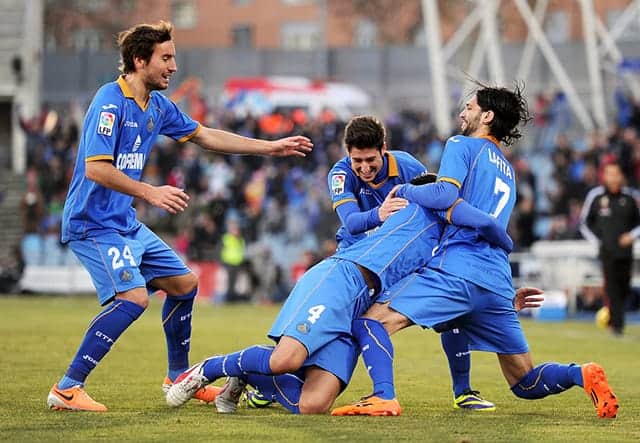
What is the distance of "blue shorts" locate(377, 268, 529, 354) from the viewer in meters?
7.97

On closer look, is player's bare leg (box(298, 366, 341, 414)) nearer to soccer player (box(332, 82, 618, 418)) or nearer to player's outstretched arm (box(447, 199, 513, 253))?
soccer player (box(332, 82, 618, 418))

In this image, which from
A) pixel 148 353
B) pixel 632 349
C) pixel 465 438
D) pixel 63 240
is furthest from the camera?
pixel 632 349

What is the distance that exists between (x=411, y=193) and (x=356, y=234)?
1.93 ft

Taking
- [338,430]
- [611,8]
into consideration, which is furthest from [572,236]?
[611,8]

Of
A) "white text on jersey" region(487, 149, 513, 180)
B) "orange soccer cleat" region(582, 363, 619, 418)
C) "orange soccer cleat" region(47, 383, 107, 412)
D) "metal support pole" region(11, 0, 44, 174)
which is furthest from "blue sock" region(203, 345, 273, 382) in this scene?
"metal support pole" region(11, 0, 44, 174)

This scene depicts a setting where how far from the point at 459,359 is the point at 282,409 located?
3.92 feet

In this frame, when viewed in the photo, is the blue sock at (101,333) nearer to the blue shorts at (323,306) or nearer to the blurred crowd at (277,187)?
the blue shorts at (323,306)

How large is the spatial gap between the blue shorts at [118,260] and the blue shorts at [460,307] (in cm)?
152

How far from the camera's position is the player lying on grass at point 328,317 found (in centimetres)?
786

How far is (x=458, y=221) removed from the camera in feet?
26.1

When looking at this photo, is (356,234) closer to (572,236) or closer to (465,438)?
(465,438)

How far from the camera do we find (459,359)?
28.6 ft

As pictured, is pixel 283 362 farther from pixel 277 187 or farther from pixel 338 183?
pixel 277 187

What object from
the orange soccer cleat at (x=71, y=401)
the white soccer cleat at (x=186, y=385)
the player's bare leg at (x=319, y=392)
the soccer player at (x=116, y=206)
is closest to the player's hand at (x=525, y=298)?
the player's bare leg at (x=319, y=392)
